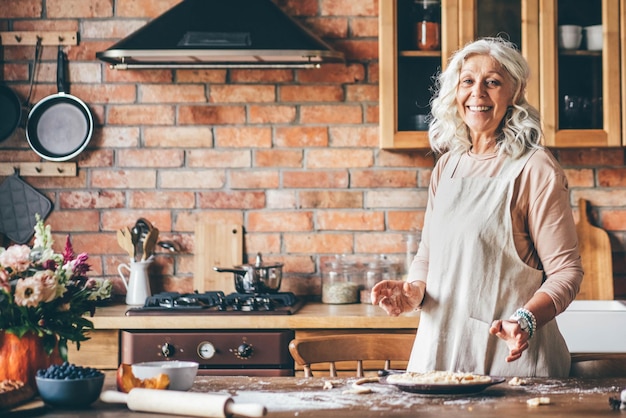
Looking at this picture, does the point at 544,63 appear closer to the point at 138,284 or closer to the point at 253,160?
the point at 253,160

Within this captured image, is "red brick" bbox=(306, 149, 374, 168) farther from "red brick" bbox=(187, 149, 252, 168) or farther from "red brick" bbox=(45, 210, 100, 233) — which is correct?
"red brick" bbox=(45, 210, 100, 233)

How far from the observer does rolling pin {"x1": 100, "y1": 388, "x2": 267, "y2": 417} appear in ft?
5.04

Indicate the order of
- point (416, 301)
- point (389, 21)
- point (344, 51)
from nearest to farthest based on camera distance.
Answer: point (416, 301) < point (389, 21) < point (344, 51)

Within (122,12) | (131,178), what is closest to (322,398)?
(131,178)

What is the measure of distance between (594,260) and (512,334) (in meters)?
1.71

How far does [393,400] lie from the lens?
1.75 meters

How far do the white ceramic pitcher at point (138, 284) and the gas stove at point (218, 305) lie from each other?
0.56ft

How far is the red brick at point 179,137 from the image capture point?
363 centimetres

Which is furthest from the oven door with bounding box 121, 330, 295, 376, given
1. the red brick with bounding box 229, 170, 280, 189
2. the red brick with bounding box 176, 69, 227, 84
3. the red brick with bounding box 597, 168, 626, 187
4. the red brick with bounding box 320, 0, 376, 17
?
the red brick with bounding box 597, 168, 626, 187

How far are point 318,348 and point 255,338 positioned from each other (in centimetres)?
80

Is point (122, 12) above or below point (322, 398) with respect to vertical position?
above

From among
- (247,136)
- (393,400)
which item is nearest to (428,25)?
(247,136)

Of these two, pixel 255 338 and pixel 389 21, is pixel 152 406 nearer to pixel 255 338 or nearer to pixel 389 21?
pixel 255 338

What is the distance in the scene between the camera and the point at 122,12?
3637 millimetres
